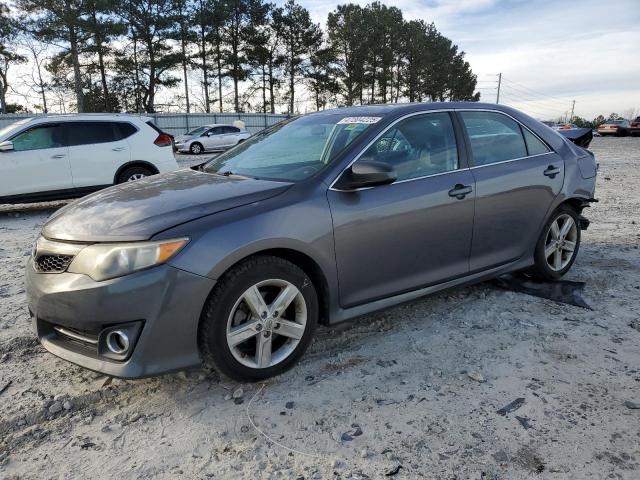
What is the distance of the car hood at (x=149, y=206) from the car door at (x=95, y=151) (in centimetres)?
579

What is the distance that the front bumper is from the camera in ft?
8.00

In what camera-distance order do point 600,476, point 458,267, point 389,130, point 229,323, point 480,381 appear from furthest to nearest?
1. point 458,267
2. point 389,130
3. point 480,381
4. point 229,323
5. point 600,476

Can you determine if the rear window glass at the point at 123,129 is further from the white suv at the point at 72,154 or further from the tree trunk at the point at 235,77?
the tree trunk at the point at 235,77

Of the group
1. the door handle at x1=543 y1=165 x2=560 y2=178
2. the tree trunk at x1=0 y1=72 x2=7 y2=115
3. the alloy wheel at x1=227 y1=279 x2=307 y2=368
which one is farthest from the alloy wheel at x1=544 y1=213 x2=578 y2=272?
the tree trunk at x1=0 y1=72 x2=7 y2=115

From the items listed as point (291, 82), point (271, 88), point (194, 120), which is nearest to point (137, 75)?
point (194, 120)

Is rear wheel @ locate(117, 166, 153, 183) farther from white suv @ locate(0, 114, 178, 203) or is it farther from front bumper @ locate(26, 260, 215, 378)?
front bumper @ locate(26, 260, 215, 378)

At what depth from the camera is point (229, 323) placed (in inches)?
105

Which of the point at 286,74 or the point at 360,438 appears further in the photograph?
the point at 286,74

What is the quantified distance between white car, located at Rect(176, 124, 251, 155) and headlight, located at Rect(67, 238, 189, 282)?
2275 cm

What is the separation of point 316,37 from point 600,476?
44837 mm

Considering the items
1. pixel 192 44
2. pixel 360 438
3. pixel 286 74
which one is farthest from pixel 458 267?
pixel 286 74

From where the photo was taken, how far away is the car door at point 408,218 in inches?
121

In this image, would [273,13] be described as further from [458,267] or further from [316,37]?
[458,267]

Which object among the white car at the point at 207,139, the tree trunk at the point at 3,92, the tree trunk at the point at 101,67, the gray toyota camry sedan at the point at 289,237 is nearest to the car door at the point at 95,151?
the gray toyota camry sedan at the point at 289,237
